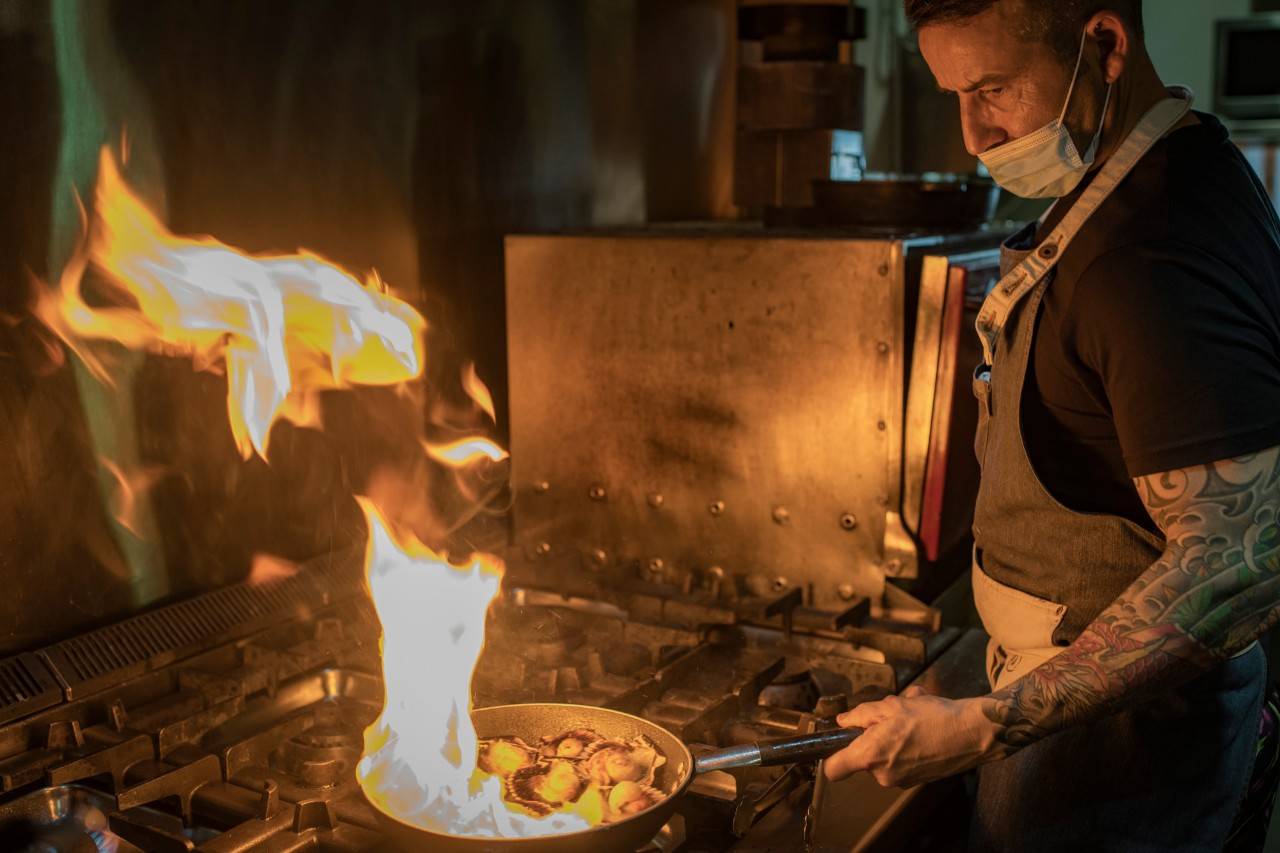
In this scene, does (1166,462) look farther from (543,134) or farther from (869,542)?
(543,134)

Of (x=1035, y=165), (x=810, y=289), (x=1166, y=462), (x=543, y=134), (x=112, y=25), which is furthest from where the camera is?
(x=543, y=134)

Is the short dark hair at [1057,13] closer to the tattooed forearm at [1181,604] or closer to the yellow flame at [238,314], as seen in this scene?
the tattooed forearm at [1181,604]

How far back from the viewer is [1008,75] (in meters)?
1.26

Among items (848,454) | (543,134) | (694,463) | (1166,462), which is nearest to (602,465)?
(694,463)

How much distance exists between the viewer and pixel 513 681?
65.4 inches

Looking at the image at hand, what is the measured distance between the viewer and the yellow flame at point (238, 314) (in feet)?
5.24

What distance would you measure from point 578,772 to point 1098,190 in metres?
0.81

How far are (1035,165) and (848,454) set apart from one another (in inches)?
27.9

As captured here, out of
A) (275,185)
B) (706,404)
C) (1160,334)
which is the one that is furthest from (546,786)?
(275,185)

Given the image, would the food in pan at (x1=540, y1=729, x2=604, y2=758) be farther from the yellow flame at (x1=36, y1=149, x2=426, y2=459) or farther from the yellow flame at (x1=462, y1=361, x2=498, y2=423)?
the yellow flame at (x1=462, y1=361, x2=498, y2=423)

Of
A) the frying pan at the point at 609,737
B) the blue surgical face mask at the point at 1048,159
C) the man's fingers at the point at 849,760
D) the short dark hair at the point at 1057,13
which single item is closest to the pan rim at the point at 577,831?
the frying pan at the point at 609,737

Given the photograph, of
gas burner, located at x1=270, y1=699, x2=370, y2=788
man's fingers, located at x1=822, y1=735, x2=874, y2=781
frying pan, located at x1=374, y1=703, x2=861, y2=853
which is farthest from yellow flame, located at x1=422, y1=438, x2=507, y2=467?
man's fingers, located at x1=822, y1=735, x2=874, y2=781

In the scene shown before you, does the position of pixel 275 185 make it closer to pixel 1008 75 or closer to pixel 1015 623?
pixel 1008 75

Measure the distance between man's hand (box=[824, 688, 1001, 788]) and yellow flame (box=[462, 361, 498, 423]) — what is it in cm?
120
